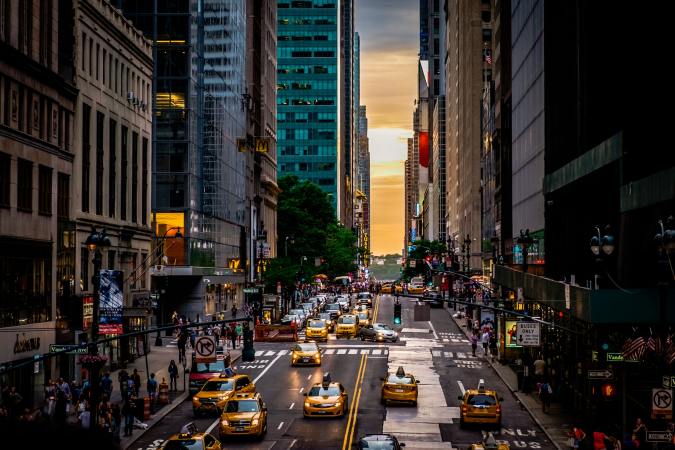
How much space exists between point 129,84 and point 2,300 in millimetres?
26841

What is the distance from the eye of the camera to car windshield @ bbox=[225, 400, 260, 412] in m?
37.1

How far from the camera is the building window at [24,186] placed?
4219cm

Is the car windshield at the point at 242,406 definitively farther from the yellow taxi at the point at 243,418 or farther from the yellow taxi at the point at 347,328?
the yellow taxi at the point at 347,328

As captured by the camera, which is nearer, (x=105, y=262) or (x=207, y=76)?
(x=105, y=262)

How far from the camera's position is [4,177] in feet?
133

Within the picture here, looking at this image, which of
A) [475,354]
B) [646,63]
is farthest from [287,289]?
[646,63]

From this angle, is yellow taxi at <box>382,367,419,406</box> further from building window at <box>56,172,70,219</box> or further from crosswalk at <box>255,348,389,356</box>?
crosswalk at <box>255,348,389,356</box>

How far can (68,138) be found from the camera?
1951 inches

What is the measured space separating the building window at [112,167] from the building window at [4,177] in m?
19.0

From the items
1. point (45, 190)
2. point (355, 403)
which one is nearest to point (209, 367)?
point (355, 403)

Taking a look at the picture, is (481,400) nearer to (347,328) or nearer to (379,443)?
(379,443)

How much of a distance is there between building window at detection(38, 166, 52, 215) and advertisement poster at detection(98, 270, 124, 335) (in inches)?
158

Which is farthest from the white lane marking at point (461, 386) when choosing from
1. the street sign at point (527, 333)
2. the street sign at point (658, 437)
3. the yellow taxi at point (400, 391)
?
the street sign at point (658, 437)

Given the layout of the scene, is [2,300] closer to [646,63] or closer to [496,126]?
[646,63]
